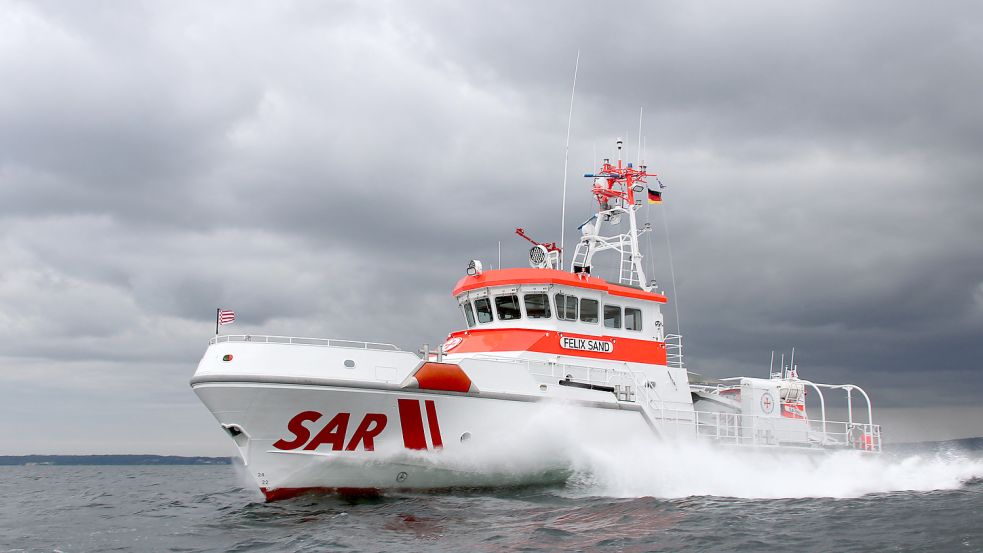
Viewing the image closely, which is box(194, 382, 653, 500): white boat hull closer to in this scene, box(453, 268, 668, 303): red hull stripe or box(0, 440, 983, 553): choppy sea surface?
box(0, 440, 983, 553): choppy sea surface

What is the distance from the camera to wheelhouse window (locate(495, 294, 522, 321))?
14812 mm

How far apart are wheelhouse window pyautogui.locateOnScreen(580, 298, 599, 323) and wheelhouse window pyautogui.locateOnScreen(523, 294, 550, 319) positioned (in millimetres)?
824

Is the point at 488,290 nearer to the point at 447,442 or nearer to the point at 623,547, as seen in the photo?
the point at 447,442

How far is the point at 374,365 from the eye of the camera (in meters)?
12.0

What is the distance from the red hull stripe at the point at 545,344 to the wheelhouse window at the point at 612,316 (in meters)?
0.28

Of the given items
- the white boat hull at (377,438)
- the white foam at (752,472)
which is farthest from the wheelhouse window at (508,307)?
the white foam at (752,472)

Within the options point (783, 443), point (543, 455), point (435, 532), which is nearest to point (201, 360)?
point (435, 532)

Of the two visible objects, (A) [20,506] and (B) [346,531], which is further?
(A) [20,506]

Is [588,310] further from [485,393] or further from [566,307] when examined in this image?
[485,393]

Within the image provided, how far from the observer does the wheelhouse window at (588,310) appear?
591 inches

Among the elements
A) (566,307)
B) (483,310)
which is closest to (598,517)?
(566,307)

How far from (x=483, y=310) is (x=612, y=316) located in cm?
266

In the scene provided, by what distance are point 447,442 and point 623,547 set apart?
13.5 feet

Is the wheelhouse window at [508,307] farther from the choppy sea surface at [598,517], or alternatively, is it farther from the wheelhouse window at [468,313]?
the choppy sea surface at [598,517]
